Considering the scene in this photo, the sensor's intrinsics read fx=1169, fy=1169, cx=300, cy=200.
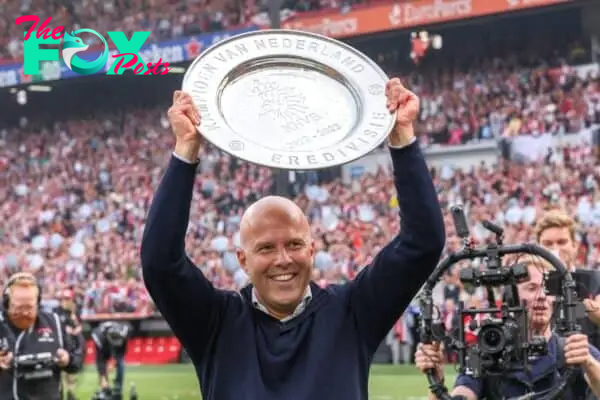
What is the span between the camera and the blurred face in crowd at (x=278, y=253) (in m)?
3.19

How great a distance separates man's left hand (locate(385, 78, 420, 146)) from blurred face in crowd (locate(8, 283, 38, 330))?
4.70 m

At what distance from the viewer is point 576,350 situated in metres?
4.01

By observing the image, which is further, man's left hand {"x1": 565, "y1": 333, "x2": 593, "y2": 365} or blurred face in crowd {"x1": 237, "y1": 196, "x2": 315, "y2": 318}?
man's left hand {"x1": 565, "y1": 333, "x2": 593, "y2": 365}

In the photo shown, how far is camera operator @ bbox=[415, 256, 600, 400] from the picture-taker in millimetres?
4070

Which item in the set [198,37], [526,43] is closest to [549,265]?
[526,43]

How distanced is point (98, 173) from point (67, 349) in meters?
24.4

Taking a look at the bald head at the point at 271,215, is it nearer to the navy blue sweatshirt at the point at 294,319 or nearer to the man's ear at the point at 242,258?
the man's ear at the point at 242,258

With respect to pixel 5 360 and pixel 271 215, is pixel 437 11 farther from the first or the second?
pixel 271 215

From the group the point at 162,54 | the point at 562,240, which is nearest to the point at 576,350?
the point at 562,240

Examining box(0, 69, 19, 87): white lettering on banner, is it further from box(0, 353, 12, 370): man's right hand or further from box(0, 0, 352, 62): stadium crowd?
box(0, 353, 12, 370): man's right hand

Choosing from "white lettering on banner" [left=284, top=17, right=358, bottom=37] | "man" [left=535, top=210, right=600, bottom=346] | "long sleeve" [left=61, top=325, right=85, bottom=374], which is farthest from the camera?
"white lettering on banner" [left=284, top=17, right=358, bottom=37]

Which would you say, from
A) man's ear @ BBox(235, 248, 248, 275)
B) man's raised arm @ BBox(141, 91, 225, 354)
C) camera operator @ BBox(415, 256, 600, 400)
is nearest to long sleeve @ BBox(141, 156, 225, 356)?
man's raised arm @ BBox(141, 91, 225, 354)

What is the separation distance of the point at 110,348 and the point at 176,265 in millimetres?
10818

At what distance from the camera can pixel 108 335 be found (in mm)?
13180
